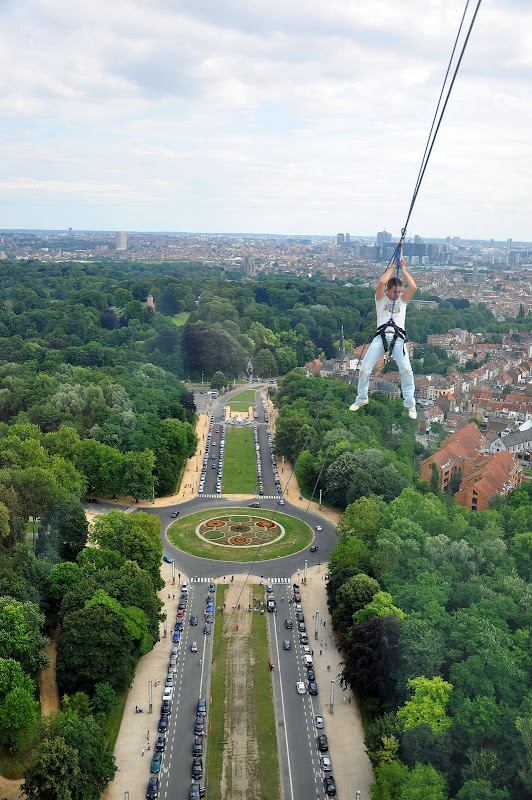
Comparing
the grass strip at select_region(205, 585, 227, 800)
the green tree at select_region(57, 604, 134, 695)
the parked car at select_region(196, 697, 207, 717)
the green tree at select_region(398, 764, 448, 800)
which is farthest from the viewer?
the green tree at select_region(57, 604, 134, 695)

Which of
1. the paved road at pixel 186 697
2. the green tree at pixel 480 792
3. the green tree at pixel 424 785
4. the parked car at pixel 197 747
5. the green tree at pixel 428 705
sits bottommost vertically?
the paved road at pixel 186 697

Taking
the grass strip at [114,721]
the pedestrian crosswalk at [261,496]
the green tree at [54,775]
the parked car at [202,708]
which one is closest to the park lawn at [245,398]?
the pedestrian crosswalk at [261,496]

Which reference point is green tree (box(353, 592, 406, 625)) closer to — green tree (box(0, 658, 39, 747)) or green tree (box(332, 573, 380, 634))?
green tree (box(332, 573, 380, 634))

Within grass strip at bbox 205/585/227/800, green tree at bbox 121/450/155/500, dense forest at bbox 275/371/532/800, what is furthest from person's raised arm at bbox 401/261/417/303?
green tree at bbox 121/450/155/500

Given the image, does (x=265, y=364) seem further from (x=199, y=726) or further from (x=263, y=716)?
(x=199, y=726)

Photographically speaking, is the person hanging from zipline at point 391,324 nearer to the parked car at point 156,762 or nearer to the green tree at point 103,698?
the parked car at point 156,762
